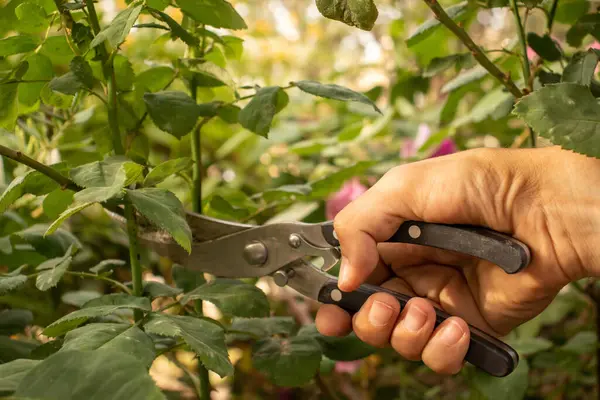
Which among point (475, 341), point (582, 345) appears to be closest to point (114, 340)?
point (475, 341)

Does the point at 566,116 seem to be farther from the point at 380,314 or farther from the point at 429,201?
the point at 380,314

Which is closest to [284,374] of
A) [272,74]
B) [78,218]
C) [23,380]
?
[23,380]

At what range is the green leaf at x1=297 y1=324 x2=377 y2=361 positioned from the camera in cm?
85

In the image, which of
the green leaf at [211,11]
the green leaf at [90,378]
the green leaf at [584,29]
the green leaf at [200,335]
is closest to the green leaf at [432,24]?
the green leaf at [584,29]

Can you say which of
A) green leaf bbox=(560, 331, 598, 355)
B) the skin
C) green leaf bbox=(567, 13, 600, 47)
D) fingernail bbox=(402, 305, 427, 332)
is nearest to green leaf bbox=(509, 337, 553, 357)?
green leaf bbox=(560, 331, 598, 355)

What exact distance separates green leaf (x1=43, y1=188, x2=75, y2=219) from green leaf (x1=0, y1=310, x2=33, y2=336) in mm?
147

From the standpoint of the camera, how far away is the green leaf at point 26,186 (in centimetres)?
62

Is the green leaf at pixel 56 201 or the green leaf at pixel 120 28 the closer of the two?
the green leaf at pixel 120 28

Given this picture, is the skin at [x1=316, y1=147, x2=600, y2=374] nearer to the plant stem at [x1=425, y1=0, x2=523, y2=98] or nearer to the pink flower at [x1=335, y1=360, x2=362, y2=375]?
the plant stem at [x1=425, y1=0, x2=523, y2=98]

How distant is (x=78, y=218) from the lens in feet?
4.53

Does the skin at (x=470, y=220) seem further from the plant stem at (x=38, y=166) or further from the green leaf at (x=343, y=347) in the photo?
the plant stem at (x=38, y=166)

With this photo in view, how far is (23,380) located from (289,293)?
1.22 metres

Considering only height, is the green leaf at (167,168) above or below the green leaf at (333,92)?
below

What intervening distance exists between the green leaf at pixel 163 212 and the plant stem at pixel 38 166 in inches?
4.1
